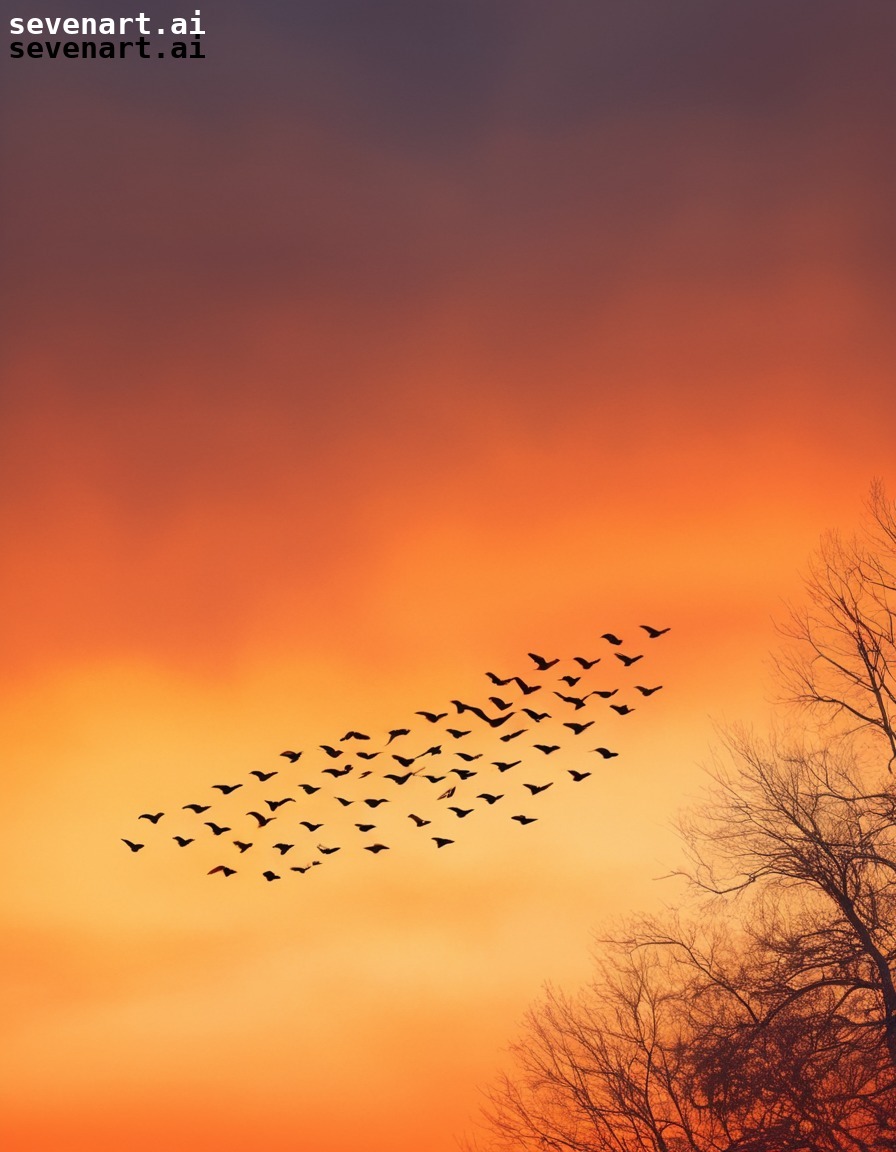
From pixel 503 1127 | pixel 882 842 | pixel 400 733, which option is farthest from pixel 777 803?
pixel 503 1127

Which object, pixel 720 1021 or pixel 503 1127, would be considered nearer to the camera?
pixel 720 1021

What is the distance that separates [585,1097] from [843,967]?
7273 mm

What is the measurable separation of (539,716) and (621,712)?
3.92 feet

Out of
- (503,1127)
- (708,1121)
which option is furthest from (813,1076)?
(503,1127)

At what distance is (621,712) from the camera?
18.0 metres

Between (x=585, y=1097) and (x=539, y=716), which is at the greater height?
(x=539, y=716)

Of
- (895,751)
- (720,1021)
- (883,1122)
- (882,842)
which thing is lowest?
(883,1122)

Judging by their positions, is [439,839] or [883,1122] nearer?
[883,1122]

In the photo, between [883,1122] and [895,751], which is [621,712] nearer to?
[895,751]

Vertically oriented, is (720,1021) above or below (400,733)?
below

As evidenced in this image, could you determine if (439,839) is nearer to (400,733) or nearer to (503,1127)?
(400,733)

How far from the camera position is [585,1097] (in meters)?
23.5

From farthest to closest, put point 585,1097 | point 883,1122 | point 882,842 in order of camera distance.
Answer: point 585,1097
point 882,842
point 883,1122

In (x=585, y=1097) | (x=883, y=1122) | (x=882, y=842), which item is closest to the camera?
(x=883, y=1122)
